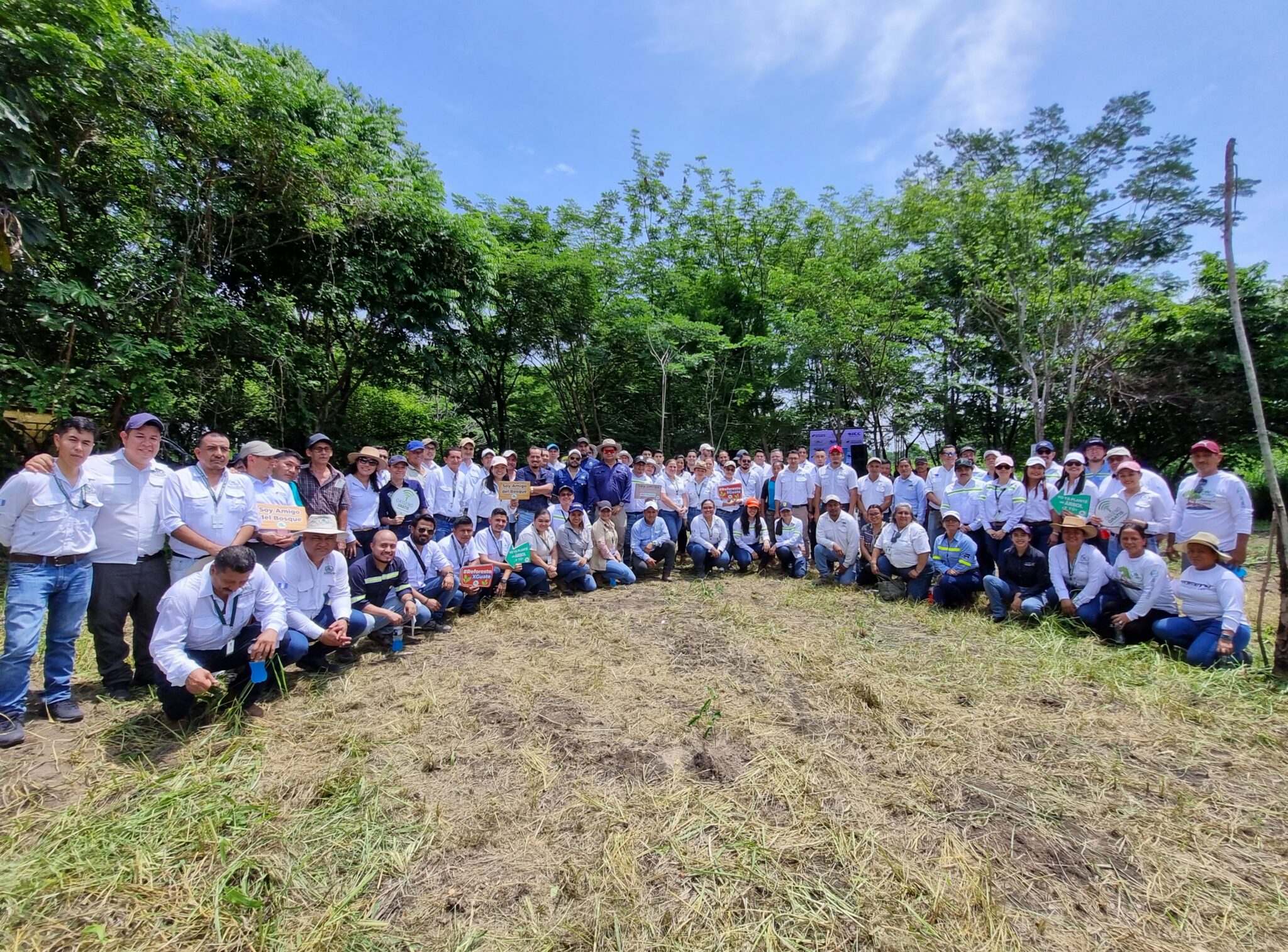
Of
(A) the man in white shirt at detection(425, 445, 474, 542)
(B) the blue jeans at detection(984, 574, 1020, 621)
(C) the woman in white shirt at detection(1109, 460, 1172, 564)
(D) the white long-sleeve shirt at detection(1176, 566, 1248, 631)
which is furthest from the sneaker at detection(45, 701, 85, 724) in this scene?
(C) the woman in white shirt at detection(1109, 460, 1172, 564)

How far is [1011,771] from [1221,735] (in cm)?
144

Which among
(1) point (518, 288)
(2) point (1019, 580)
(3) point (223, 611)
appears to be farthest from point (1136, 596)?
(1) point (518, 288)

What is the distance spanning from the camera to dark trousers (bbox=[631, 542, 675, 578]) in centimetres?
734

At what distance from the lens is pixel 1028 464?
18.9 feet

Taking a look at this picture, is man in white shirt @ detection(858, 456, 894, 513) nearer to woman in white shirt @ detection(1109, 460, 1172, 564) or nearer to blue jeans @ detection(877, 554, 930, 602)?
blue jeans @ detection(877, 554, 930, 602)

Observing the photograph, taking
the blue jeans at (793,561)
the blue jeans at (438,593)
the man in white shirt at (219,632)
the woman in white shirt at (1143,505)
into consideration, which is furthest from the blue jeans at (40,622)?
the woman in white shirt at (1143,505)

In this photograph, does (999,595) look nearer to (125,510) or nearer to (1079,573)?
(1079,573)

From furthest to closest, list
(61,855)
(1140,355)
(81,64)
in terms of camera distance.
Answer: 1. (1140,355)
2. (81,64)
3. (61,855)

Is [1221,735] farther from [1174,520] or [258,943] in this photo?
[258,943]

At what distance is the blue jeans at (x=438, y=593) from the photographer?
512 cm

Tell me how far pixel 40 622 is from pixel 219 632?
90 cm

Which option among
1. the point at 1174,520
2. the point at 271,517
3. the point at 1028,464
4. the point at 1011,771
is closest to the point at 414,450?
the point at 271,517

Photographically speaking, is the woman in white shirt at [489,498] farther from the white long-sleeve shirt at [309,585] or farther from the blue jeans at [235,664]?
the blue jeans at [235,664]

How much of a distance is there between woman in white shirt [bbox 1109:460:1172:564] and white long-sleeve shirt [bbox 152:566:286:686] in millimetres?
6562
